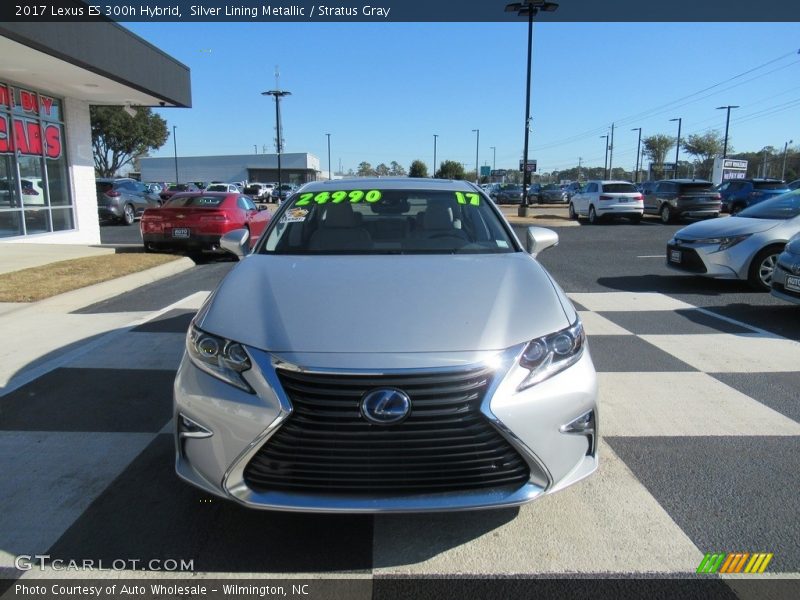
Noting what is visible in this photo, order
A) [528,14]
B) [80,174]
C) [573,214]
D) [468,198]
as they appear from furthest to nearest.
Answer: [573,214] < [528,14] < [80,174] < [468,198]

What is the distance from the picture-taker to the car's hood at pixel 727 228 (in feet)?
27.6

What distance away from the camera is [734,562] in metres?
2.52

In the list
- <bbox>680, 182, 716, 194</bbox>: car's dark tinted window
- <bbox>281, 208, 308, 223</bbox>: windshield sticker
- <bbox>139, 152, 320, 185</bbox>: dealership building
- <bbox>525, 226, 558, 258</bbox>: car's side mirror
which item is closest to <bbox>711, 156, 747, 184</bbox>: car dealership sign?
<bbox>680, 182, 716, 194</bbox>: car's dark tinted window

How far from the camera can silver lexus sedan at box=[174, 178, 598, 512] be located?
7.65 feet

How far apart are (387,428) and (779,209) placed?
8774 mm

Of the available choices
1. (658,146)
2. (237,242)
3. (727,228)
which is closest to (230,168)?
(658,146)

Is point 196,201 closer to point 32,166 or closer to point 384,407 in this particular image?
point 32,166

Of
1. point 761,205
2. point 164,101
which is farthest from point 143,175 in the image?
point 761,205

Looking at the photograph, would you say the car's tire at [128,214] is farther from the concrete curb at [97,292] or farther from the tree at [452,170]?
the tree at [452,170]

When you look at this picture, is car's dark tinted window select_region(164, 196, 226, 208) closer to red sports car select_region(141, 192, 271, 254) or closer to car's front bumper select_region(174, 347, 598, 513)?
red sports car select_region(141, 192, 271, 254)

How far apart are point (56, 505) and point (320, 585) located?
4.88 ft

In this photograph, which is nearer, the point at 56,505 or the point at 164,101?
the point at 56,505

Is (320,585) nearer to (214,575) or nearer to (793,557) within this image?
(214,575)

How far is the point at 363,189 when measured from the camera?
4520 mm
